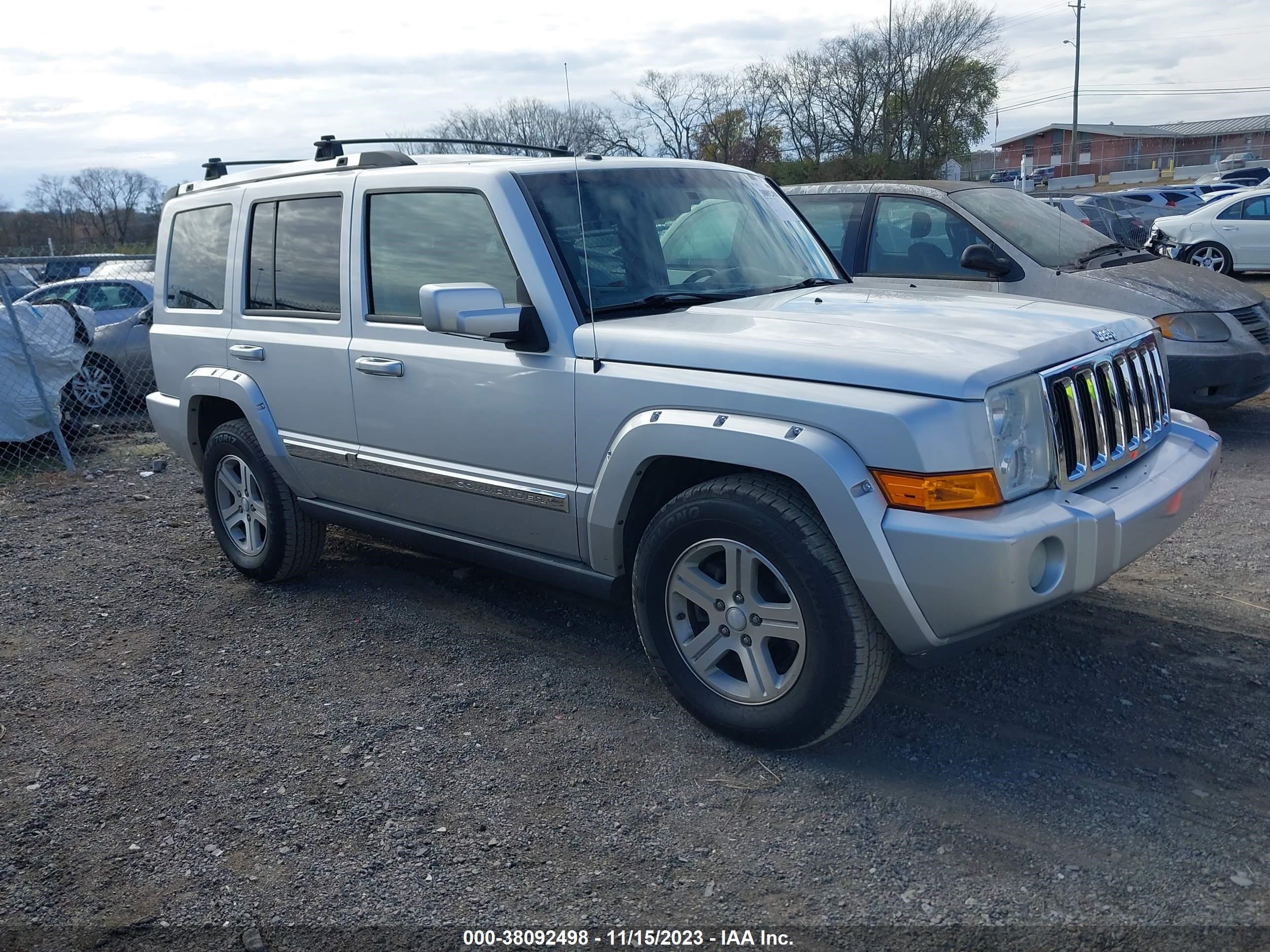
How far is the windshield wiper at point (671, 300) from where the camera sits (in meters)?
3.90

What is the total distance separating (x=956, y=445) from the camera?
2.98 metres

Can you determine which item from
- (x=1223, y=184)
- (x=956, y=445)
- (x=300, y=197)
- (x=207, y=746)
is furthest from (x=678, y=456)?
(x=1223, y=184)

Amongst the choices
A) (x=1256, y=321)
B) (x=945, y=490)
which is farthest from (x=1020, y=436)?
(x=1256, y=321)

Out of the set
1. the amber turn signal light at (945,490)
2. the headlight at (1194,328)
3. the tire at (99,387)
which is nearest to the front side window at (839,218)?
the headlight at (1194,328)

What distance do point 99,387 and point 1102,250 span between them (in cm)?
931

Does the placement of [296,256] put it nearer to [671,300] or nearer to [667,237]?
[667,237]

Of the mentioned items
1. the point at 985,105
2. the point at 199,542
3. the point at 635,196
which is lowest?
the point at 199,542

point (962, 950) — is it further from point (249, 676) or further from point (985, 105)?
point (985, 105)

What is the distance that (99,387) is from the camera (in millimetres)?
10781

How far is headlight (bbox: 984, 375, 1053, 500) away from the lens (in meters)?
3.06

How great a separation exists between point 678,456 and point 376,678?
1.65 metres

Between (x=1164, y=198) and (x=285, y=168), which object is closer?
(x=285, y=168)

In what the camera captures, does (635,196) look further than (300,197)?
No

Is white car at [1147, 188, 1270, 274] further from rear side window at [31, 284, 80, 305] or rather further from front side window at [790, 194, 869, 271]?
rear side window at [31, 284, 80, 305]
